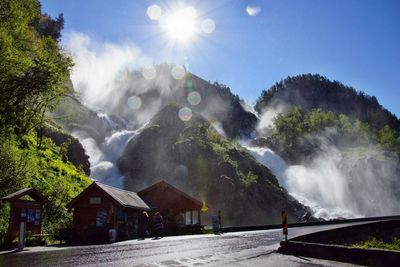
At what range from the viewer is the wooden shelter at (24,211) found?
753 inches

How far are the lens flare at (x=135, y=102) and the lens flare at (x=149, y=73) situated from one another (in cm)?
2207

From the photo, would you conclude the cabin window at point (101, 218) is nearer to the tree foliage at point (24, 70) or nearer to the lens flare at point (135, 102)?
the tree foliage at point (24, 70)

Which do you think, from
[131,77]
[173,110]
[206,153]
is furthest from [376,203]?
[131,77]

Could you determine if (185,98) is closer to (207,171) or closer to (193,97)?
(193,97)

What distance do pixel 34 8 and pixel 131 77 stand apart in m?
164

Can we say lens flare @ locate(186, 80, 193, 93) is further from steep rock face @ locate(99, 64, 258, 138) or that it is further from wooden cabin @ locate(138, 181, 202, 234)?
wooden cabin @ locate(138, 181, 202, 234)

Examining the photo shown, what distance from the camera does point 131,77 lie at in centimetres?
18750

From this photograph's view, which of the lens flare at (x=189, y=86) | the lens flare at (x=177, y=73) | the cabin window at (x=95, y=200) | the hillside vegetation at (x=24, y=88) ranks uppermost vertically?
the lens flare at (x=177, y=73)

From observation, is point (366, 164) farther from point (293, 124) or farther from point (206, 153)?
point (293, 124)

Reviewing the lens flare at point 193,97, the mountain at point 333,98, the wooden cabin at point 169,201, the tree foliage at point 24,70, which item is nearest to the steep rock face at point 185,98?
the lens flare at point 193,97

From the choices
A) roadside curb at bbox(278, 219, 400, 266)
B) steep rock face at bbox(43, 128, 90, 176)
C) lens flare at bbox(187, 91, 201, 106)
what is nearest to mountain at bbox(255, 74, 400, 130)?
lens flare at bbox(187, 91, 201, 106)

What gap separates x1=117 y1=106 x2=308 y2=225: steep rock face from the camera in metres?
75.8

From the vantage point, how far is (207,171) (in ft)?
270

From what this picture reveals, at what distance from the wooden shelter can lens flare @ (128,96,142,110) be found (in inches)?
5591
